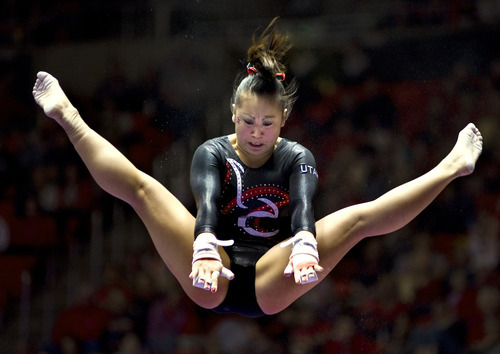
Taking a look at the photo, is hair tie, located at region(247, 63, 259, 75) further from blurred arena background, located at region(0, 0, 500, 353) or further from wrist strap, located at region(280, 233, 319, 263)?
A: blurred arena background, located at region(0, 0, 500, 353)

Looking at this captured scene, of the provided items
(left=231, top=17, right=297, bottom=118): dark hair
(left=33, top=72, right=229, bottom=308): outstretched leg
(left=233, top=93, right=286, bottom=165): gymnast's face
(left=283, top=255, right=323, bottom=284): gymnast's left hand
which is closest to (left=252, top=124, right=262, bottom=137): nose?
(left=233, top=93, right=286, bottom=165): gymnast's face

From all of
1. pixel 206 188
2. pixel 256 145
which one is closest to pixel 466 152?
pixel 256 145

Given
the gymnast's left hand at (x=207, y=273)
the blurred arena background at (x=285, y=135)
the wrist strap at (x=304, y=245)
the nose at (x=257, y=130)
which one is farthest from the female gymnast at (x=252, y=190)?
the blurred arena background at (x=285, y=135)

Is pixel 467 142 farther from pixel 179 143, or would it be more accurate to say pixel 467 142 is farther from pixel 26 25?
pixel 26 25

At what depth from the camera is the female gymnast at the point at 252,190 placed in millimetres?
2916

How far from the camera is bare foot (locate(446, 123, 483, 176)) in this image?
300cm

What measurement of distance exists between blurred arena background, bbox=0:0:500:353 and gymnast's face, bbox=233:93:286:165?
176cm

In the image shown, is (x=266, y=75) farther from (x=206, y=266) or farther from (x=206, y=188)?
(x=206, y=266)

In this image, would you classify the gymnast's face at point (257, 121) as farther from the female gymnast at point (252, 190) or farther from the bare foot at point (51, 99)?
the bare foot at point (51, 99)

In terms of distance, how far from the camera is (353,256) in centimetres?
536

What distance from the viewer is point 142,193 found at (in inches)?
118

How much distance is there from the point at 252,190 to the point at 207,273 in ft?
1.79

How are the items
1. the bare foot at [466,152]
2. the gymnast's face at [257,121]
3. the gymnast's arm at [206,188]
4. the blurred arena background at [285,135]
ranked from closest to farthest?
the gymnast's arm at [206,188] < the gymnast's face at [257,121] < the bare foot at [466,152] < the blurred arena background at [285,135]

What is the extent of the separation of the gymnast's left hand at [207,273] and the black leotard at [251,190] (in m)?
0.31
